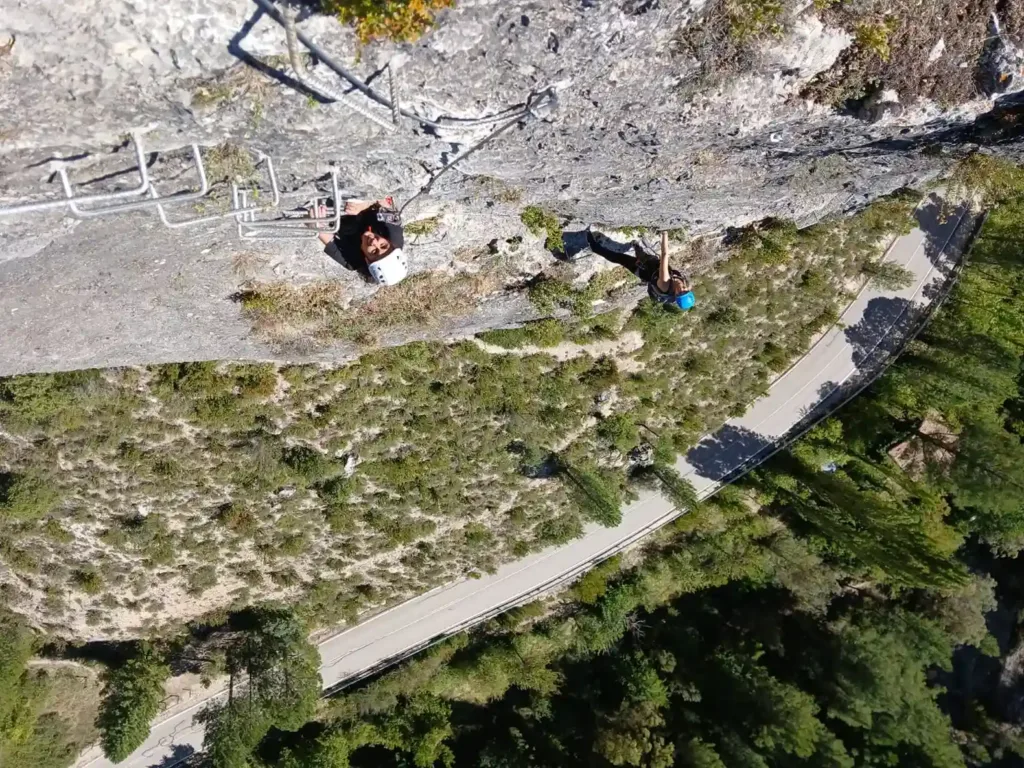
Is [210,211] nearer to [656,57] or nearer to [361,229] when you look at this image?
[361,229]

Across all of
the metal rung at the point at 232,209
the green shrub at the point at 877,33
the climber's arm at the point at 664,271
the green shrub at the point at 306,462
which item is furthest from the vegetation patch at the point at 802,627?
the metal rung at the point at 232,209

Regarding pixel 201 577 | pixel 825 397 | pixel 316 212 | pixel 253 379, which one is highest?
pixel 316 212

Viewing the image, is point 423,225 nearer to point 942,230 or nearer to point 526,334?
point 526,334

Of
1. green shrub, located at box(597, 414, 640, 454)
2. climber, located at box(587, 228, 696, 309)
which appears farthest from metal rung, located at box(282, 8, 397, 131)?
green shrub, located at box(597, 414, 640, 454)

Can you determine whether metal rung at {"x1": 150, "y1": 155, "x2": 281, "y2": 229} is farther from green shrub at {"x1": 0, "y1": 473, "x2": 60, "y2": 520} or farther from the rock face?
green shrub at {"x1": 0, "y1": 473, "x2": 60, "y2": 520}

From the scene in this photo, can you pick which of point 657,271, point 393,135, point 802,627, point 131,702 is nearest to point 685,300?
point 657,271

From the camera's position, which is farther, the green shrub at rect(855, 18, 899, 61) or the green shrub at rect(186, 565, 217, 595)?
the green shrub at rect(186, 565, 217, 595)
